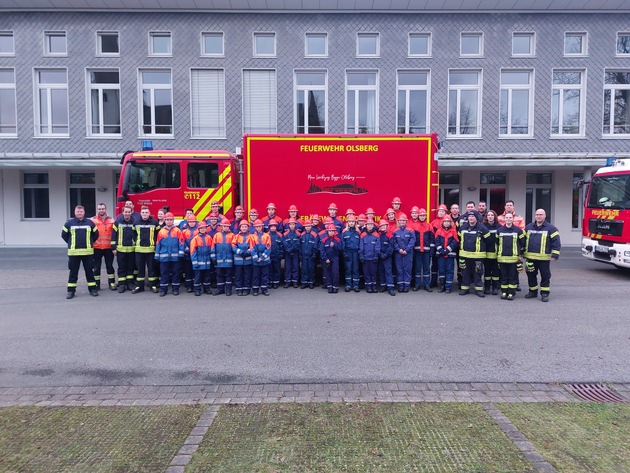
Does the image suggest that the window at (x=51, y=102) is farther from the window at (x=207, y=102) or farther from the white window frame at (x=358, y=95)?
the white window frame at (x=358, y=95)

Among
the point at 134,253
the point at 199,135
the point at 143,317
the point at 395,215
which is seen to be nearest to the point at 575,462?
the point at 143,317

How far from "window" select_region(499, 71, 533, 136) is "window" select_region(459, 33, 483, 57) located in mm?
1323

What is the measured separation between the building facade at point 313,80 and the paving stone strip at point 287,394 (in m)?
13.5

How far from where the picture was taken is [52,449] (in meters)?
3.60

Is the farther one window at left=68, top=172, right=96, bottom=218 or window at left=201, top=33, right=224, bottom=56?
window at left=68, top=172, right=96, bottom=218

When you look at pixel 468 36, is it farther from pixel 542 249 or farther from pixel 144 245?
pixel 144 245

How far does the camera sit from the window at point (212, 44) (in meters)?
17.7

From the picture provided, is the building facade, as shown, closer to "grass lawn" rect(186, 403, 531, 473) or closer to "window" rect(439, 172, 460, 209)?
"window" rect(439, 172, 460, 209)

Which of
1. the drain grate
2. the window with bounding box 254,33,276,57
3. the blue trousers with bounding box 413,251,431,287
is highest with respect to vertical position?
the window with bounding box 254,33,276,57

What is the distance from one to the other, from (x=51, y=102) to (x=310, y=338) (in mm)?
16699

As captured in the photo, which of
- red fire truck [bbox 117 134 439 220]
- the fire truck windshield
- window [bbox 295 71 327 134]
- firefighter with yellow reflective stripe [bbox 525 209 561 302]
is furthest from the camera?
window [bbox 295 71 327 134]

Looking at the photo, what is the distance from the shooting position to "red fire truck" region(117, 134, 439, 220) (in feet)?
34.0

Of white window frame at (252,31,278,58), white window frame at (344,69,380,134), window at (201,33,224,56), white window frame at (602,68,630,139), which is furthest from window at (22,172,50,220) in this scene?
white window frame at (602,68,630,139)

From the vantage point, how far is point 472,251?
9.26 metres
